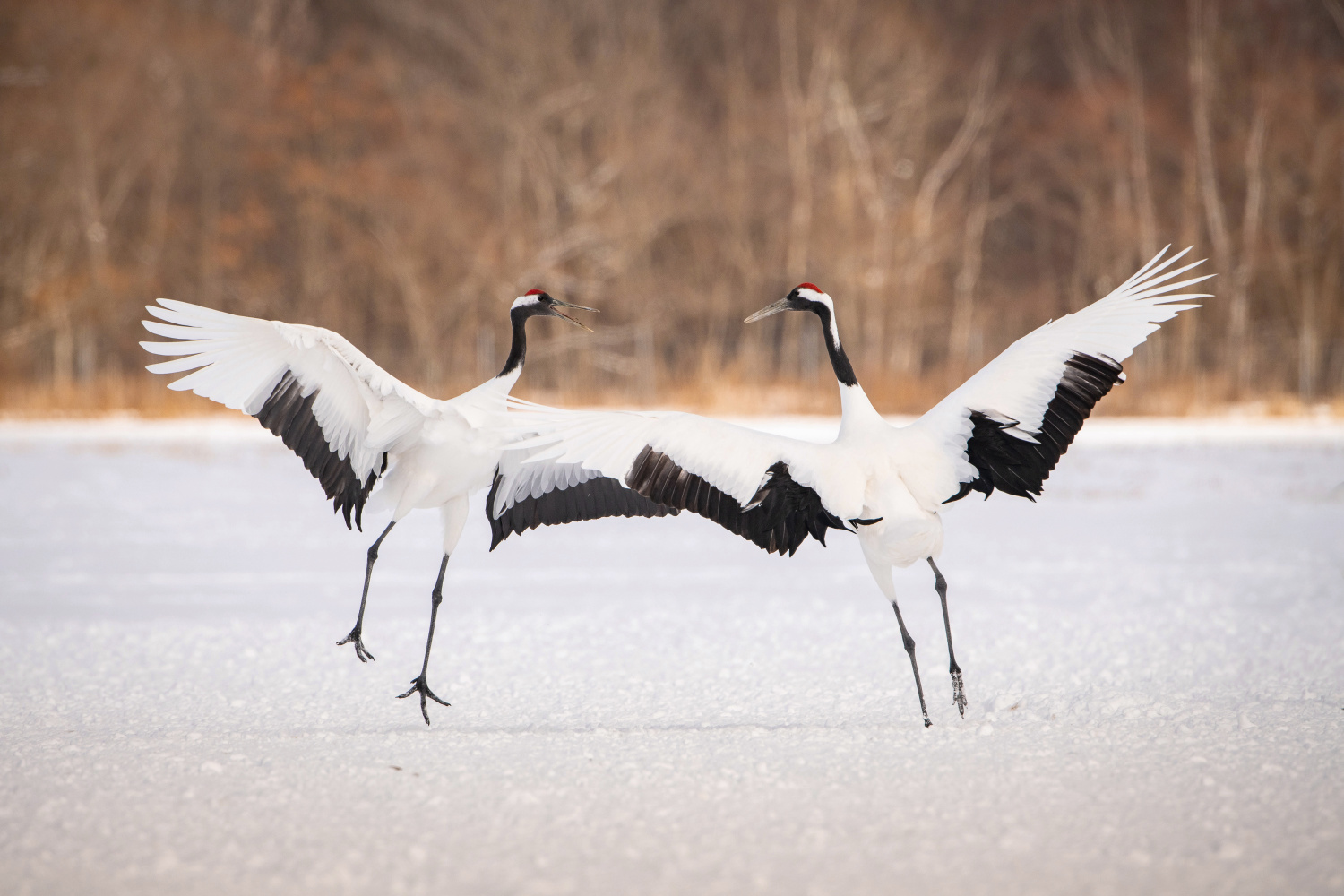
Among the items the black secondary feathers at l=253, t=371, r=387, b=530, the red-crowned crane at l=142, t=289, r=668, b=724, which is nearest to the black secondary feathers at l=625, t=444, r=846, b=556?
the red-crowned crane at l=142, t=289, r=668, b=724

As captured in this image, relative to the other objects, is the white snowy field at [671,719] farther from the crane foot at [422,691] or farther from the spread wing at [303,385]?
the spread wing at [303,385]

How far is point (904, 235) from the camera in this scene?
29656mm

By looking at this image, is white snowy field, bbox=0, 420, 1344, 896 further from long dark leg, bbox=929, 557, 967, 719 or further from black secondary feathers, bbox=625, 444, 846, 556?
black secondary feathers, bbox=625, 444, 846, 556

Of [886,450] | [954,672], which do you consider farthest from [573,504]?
[954,672]

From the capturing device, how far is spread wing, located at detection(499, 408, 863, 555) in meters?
4.98

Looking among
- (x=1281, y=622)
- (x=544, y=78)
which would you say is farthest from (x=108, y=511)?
(x=544, y=78)

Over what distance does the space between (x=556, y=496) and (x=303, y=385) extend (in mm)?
1257

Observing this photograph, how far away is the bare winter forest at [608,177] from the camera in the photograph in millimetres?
27906

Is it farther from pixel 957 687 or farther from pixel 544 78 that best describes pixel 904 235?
pixel 957 687

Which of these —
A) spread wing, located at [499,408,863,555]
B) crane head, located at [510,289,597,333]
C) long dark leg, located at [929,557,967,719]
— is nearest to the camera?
spread wing, located at [499,408,863,555]

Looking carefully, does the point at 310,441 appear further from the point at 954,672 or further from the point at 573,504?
the point at 954,672

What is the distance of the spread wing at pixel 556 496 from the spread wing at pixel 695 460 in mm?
954

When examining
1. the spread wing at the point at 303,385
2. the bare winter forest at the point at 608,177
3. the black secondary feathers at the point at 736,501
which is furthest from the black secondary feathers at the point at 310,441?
the bare winter forest at the point at 608,177

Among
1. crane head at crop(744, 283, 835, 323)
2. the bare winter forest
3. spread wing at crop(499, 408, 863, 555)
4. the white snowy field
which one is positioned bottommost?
the white snowy field
